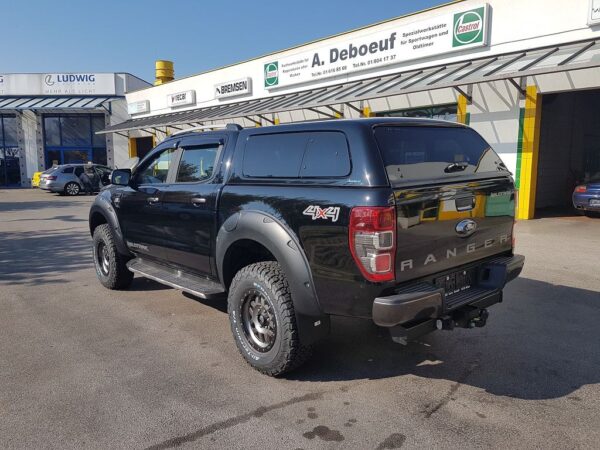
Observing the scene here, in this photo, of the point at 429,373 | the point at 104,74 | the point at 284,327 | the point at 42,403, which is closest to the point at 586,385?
the point at 429,373

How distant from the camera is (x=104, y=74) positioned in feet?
98.3

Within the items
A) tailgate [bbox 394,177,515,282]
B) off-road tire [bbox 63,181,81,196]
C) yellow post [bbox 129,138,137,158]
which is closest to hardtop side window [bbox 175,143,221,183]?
tailgate [bbox 394,177,515,282]

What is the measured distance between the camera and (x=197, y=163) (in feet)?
14.9

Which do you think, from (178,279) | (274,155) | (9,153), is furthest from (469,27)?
(9,153)

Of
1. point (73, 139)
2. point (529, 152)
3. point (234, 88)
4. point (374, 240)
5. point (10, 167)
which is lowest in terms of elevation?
point (374, 240)

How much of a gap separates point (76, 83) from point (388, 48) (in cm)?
2311

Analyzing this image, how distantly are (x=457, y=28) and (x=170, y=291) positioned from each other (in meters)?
10.8

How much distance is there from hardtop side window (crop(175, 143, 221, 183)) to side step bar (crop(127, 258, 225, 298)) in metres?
0.96

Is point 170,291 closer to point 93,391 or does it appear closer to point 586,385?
point 93,391

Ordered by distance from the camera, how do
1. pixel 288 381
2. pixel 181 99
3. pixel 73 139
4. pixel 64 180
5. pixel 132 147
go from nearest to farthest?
pixel 288 381, pixel 64 180, pixel 181 99, pixel 132 147, pixel 73 139

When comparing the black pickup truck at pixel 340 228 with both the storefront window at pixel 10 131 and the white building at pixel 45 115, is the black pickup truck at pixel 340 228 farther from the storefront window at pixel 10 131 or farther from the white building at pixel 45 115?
the storefront window at pixel 10 131

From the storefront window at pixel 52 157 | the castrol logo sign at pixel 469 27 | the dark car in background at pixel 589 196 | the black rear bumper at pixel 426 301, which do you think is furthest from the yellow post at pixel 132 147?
the black rear bumper at pixel 426 301

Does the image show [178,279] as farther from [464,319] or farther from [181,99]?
[181,99]

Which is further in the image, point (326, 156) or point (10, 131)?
point (10, 131)
